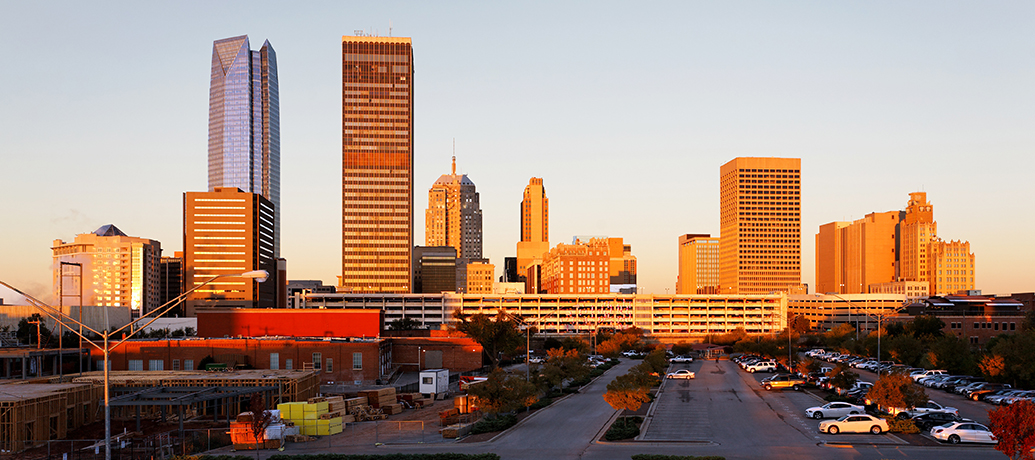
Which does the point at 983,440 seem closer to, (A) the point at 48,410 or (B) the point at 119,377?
(A) the point at 48,410

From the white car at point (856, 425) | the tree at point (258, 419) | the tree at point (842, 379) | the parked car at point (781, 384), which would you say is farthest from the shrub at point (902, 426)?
the tree at point (258, 419)

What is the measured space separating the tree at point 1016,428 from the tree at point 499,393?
29.5m

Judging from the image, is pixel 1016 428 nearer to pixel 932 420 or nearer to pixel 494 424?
pixel 932 420

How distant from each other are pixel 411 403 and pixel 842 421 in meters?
35.8

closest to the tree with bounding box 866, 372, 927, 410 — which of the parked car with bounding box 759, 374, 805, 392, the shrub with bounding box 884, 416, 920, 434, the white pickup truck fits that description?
the shrub with bounding box 884, 416, 920, 434

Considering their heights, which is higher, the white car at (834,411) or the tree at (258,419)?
the tree at (258,419)

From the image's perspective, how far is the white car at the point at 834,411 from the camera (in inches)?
2247

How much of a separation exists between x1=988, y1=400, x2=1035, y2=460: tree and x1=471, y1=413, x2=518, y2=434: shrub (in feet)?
95.2

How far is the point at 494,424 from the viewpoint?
5406 cm

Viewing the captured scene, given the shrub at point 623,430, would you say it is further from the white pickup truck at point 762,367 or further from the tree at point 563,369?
the white pickup truck at point 762,367

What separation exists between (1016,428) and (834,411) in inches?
919

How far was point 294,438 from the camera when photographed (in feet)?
169

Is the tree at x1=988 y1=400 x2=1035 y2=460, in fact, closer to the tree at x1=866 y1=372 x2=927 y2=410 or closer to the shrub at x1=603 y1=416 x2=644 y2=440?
the tree at x1=866 y1=372 x2=927 y2=410

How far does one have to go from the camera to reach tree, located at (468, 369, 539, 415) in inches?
2173
